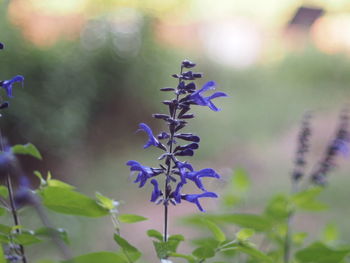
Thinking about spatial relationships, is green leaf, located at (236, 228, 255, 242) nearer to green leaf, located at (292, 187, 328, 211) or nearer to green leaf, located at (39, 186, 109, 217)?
green leaf, located at (39, 186, 109, 217)

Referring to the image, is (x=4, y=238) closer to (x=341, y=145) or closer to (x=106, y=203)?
(x=106, y=203)

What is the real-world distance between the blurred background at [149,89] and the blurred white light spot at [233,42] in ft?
0.12

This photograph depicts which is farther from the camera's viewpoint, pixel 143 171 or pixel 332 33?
pixel 332 33

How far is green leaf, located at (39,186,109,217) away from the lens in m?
0.99

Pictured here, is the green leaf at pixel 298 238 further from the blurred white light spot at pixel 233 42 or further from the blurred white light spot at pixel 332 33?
the blurred white light spot at pixel 332 33

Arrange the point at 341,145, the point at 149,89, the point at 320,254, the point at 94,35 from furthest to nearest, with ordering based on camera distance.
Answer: the point at 149,89, the point at 94,35, the point at 341,145, the point at 320,254

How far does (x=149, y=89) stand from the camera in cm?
848

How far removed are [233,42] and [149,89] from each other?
212 inches

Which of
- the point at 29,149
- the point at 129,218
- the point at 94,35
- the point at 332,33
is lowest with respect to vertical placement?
the point at 129,218

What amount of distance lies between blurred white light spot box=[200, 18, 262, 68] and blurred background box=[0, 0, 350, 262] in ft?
0.12

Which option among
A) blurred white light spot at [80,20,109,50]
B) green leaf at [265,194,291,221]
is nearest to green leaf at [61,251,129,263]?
green leaf at [265,194,291,221]

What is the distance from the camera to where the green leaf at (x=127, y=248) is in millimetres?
918

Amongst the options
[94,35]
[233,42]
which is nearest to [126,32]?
[94,35]

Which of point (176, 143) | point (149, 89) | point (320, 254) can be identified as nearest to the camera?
point (176, 143)
